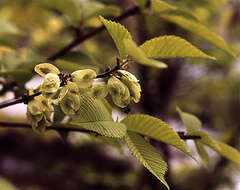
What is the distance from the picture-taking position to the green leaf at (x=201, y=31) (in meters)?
0.60

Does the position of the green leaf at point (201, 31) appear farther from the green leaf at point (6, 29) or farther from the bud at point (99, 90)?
the green leaf at point (6, 29)

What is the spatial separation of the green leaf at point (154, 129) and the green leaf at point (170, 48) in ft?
0.30

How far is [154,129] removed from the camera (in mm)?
446

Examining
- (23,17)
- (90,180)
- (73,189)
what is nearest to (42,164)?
(73,189)

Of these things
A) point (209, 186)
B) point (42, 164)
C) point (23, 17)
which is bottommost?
point (42, 164)

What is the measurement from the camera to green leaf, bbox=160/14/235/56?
1.96 ft

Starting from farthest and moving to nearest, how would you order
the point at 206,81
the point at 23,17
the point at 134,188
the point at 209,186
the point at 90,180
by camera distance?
1. the point at 90,180
2. the point at 134,188
3. the point at 206,81
4. the point at 209,186
5. the point at 23,17

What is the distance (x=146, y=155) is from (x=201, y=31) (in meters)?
0.32

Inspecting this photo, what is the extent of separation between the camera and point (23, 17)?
1641 millimetres

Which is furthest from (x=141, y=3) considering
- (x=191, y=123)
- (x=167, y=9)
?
(x=191, y=123)

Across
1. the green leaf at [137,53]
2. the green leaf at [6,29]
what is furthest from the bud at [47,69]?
the green leaf at [6,29]

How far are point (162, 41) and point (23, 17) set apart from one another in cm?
141

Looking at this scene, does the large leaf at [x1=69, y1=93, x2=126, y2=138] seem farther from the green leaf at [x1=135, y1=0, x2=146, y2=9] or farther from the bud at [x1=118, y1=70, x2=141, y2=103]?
the green leaf at [x1=135, y1=0, x2=146, y2=9]

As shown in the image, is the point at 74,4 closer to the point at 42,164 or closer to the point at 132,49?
the point at 132,49
